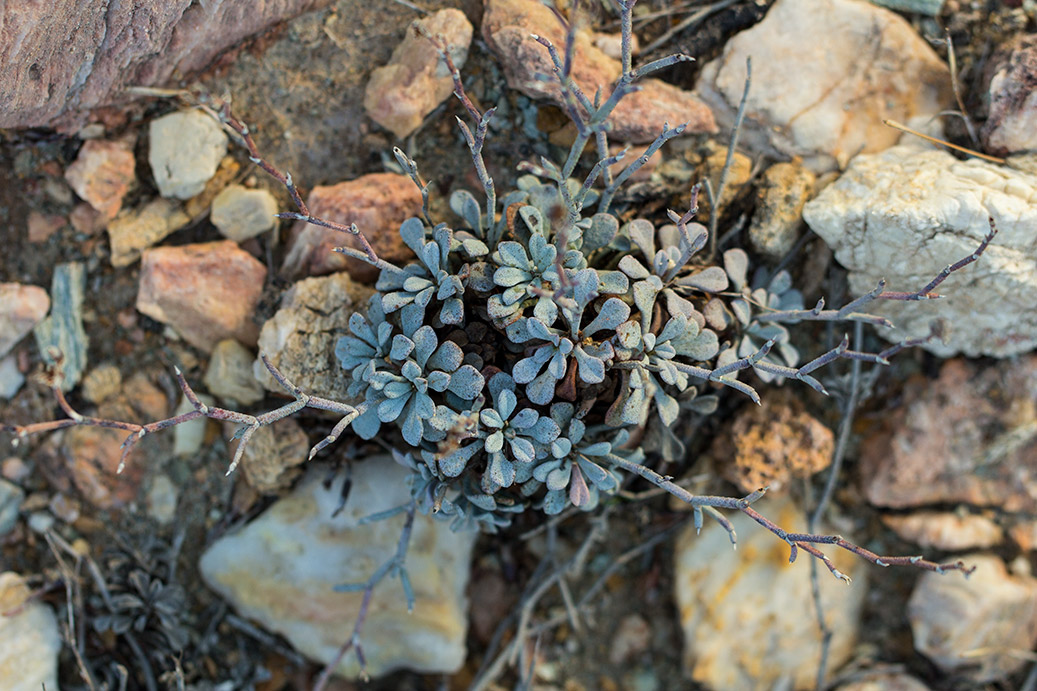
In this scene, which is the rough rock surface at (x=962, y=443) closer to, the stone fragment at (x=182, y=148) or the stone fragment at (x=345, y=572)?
the stone fragment at (x=345, y=572)

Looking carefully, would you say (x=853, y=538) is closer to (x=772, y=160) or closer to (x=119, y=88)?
(x=772, y=160)

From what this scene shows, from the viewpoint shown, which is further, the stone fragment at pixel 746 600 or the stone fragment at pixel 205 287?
the stone fragment at pixel 746 600

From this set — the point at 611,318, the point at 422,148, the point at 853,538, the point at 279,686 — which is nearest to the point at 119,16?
the point at 422,148

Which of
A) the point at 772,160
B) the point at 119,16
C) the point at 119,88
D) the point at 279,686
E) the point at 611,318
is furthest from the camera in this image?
the point at 279,686

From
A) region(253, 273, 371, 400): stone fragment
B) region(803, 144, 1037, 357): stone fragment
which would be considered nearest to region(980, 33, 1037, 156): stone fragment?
Answer: region(803, 144, 1037, 357): stone fragment

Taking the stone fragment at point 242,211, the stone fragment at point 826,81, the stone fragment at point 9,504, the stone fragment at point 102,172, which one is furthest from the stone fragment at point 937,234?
the stone fragment at point 9,504

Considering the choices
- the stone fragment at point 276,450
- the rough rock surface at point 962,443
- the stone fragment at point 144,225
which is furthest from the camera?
the rough rock surface at point 962,443

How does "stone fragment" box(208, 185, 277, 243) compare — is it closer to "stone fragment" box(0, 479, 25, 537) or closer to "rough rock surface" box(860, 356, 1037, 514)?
"stone fragment" box(0, 479, 25, 537)
